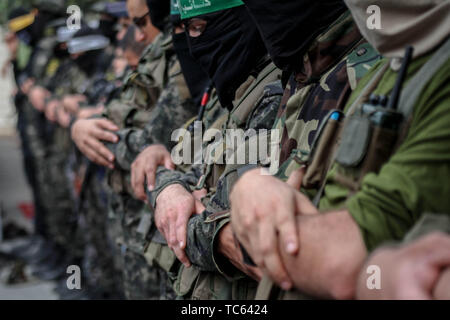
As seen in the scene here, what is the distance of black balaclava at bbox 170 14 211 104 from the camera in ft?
9.62

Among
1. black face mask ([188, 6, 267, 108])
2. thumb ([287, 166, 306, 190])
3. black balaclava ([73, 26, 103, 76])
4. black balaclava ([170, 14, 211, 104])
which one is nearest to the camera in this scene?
thumb ([287, 166, 306, 190])

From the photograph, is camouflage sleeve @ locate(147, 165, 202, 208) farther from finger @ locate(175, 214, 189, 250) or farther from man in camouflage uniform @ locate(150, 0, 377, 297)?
man in camouflage uniform @ locate(150, 0, 377, 297)

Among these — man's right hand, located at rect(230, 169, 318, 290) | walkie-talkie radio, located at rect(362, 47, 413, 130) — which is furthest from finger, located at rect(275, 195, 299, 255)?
walkie-talkie radio, located at rect(362, 47, 413, 130)

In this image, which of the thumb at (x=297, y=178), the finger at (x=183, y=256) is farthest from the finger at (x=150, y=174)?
the thumb at (x=297, y=178)

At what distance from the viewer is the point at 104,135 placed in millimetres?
3588

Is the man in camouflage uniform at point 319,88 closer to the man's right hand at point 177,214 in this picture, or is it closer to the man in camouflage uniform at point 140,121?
the man's right hand at point 177,214

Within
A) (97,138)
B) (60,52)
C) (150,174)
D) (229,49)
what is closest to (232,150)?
(229,49)

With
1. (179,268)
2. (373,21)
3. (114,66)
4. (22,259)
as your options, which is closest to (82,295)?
(22,259)

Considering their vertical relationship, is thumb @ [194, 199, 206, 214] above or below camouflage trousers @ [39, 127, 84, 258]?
above

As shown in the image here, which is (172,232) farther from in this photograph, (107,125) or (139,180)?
(107,125)

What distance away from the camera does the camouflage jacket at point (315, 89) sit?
1.50 meters

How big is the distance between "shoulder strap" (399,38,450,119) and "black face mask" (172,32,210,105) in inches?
69.8
